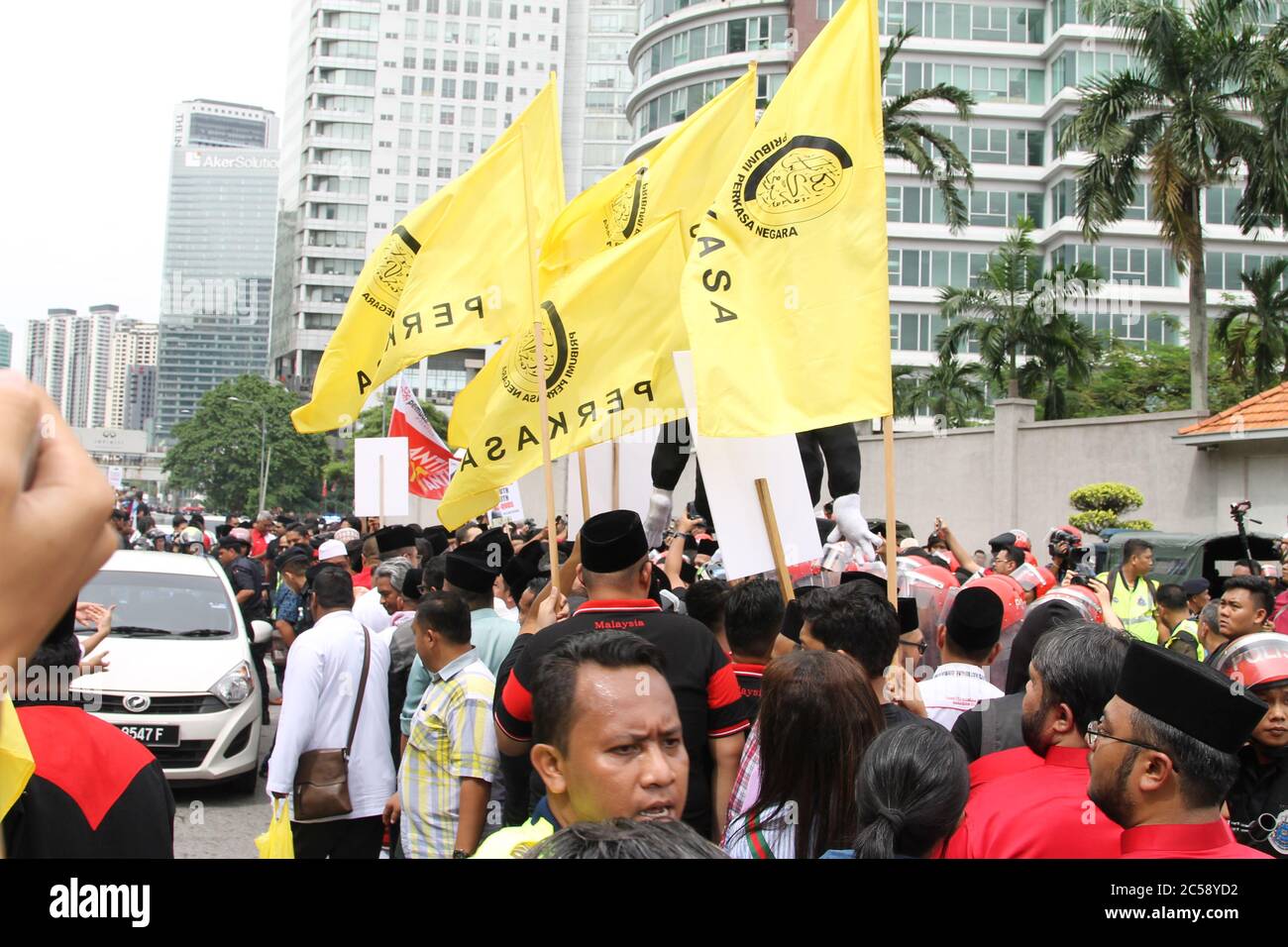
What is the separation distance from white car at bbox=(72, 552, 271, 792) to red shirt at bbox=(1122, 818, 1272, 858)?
255 inches

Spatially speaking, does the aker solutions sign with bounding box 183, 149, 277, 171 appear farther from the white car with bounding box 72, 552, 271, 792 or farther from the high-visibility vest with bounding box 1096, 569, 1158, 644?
the high-visibility vest with bounding box 1096, 569, 1158, 644

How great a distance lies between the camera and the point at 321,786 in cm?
537

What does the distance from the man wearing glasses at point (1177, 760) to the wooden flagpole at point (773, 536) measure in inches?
97.1

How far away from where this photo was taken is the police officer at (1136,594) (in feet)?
28.5

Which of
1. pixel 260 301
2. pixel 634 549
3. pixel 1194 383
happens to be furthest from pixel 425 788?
pixel 260 301

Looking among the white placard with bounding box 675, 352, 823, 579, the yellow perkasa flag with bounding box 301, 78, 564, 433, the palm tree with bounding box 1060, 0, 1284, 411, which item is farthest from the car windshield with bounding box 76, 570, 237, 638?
the palm tree with bounding box 1060, 0, 1284, 411

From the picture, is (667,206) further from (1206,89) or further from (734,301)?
(1206,89)

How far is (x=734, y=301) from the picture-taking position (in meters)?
5.38

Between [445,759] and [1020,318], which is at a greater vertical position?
[1020,318]

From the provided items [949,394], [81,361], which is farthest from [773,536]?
[949,394]

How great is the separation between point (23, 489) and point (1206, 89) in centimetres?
2900

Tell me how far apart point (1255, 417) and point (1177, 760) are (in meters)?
20.8

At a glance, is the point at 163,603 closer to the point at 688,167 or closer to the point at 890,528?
the point at 688,167

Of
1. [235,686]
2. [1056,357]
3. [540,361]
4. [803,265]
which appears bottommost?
[235,686]
